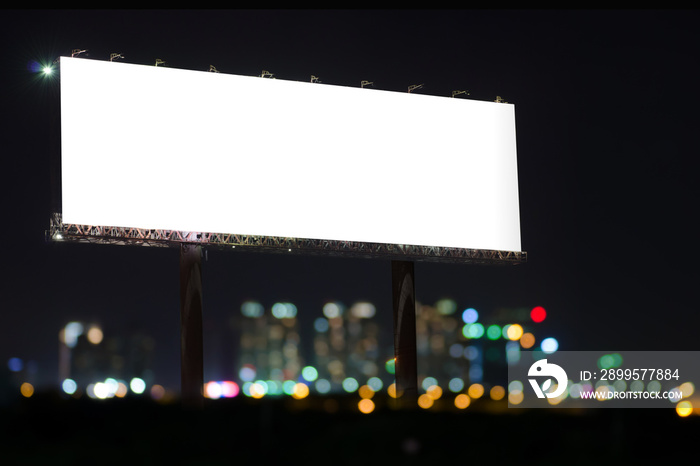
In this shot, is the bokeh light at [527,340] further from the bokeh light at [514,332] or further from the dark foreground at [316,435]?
the dark foreground at [316,435]

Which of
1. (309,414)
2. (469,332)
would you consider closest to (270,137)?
(309,414)

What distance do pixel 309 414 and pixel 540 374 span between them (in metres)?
13.1

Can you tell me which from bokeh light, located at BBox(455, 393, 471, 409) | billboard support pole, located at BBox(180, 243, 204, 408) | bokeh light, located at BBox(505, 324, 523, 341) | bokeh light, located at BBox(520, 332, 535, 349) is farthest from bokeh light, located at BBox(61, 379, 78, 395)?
bokeh light, located at BBox(505, 324, 523, 341)

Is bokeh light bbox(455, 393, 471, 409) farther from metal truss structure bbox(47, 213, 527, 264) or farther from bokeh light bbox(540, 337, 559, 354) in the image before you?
bokeh light bbox(540, 337, 559, 354)

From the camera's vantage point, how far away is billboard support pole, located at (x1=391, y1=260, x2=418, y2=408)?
144ft

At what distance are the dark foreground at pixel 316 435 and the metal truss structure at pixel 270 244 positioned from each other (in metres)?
21.6

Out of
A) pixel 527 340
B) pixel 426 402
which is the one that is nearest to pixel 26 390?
pixel 426 402

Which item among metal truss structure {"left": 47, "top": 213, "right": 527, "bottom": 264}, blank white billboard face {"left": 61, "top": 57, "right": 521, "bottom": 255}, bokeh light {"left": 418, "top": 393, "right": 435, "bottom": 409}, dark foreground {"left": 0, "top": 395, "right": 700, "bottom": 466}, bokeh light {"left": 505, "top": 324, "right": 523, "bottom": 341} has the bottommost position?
bokeh light {"left": 418, "top": 393, "right": 435, "bottom": 409}

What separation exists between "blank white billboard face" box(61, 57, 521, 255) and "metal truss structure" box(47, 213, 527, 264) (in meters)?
0.33

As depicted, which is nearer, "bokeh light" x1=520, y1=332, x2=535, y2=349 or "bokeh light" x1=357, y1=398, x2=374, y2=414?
"bokeh light" x1=357, y1=398, x2=374, y2=414

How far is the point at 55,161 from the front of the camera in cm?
3775

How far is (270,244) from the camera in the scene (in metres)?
40.3

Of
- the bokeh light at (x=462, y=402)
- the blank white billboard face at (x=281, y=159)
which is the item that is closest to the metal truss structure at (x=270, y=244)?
the blank white billboard face at (x=281, y=159)

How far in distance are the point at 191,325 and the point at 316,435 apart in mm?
24677
